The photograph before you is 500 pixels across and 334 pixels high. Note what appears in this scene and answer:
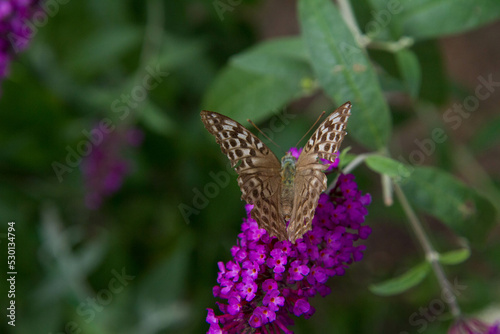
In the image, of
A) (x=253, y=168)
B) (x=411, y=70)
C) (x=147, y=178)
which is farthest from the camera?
(x=147, y=178)

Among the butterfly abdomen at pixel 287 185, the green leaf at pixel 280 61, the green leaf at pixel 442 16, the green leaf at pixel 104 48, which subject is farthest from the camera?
the green leaf at pixel 104 48

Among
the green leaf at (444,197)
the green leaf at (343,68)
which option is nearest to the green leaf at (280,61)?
the green leaf at (343,68)

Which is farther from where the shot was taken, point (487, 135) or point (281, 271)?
point (487, 135)

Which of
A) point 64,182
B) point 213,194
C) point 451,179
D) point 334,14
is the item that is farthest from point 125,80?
point 451,179

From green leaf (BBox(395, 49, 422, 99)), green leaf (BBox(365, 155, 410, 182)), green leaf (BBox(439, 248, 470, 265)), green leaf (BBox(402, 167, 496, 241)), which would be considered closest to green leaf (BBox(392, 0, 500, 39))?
green leaf (BBox(395, 49, 422, 99))

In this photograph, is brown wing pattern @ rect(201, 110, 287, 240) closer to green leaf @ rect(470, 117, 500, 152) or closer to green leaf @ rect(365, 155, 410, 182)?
green leaf @ rect(365, 155, 410, 182)

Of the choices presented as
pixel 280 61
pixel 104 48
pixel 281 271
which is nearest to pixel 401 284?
pixel 281 271

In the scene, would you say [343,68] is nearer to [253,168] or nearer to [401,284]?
[253,168]

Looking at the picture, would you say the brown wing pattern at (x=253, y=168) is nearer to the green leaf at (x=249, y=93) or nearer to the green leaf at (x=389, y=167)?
the green leaf at (x=389, y=167)
